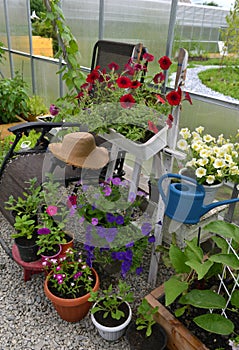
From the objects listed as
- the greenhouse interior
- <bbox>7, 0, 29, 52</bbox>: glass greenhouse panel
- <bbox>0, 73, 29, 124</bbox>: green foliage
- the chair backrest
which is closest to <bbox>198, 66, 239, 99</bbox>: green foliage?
the greenhouse interior

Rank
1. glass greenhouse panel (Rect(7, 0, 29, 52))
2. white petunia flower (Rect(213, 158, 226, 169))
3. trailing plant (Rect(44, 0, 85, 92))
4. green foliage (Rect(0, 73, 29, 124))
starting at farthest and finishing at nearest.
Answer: glass greenhouse panel (Rect(7, 0, 29, 52)), green foliage (Rect(0, 73, 29, 124)), trailing plant (Rect(44, 0, 85, 92)), white petunia flower (Rect(213, 158, 226, 169))

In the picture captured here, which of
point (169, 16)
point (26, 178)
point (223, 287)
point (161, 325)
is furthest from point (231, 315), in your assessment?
point (169, 16)

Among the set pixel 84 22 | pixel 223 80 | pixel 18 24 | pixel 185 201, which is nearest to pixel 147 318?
pixel 185 201

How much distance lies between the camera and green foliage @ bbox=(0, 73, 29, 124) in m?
3.95

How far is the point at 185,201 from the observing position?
59.0 inches

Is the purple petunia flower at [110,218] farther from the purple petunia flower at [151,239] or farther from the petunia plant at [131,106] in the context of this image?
the petunia plant at [131,106]

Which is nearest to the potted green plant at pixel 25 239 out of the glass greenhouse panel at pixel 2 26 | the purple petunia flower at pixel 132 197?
the purple petunia flower at pixel 132 197

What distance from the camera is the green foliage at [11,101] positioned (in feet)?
12.9

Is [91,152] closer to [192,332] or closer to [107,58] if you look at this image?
[107,58]

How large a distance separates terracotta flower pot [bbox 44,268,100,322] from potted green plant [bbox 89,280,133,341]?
0.05 meters

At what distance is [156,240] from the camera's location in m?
1.70

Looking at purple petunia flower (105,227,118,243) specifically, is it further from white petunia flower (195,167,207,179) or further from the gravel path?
white petunia flower (195,167,207,179)

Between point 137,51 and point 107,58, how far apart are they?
628mm

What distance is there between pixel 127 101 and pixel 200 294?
2.92ft
